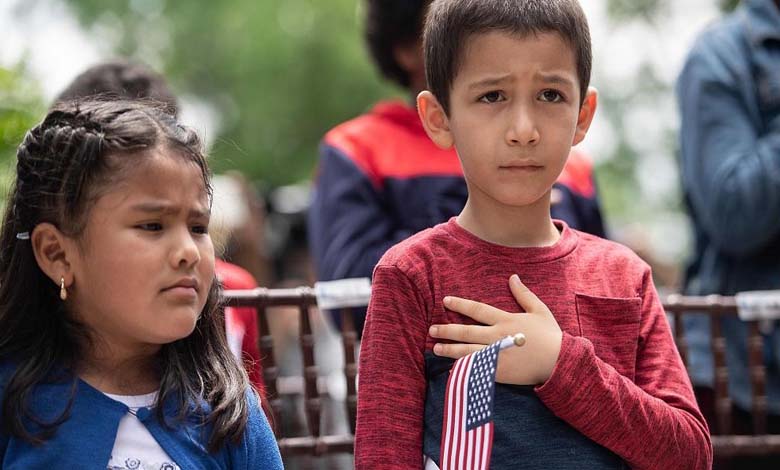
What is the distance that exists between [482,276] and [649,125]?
1876cm

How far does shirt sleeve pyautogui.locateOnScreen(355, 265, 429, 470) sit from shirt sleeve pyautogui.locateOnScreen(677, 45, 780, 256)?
4.70 feet

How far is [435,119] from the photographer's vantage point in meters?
2.47

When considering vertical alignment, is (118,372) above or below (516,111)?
below

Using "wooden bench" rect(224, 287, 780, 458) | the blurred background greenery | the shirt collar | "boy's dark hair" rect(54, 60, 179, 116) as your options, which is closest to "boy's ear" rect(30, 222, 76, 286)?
"wooden bench" rect(224, 287, 780, 458)

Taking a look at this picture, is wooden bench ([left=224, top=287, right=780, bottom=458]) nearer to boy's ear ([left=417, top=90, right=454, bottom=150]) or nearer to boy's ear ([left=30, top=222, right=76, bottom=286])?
boy's ear ([left=30, top=222, right=76, bottom=286])

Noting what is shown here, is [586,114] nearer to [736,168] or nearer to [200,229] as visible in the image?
[200,229]

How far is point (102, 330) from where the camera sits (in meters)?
2.42

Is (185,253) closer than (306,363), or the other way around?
(185,253)

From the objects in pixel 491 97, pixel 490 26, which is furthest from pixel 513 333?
pixel 490 26

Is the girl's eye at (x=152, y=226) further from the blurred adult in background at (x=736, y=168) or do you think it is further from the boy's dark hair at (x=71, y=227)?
the blurred adult in background at (x=736, y=168)

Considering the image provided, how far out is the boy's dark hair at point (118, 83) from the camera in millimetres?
3643

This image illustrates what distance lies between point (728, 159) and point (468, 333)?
4.84 feet

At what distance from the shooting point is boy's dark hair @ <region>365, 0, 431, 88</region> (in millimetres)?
3686

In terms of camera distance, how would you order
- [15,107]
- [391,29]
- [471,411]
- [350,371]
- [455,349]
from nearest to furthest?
1. [471,411]
2. [455,349]
3. [350,371]
4. [391,29]
5. [15,107]
